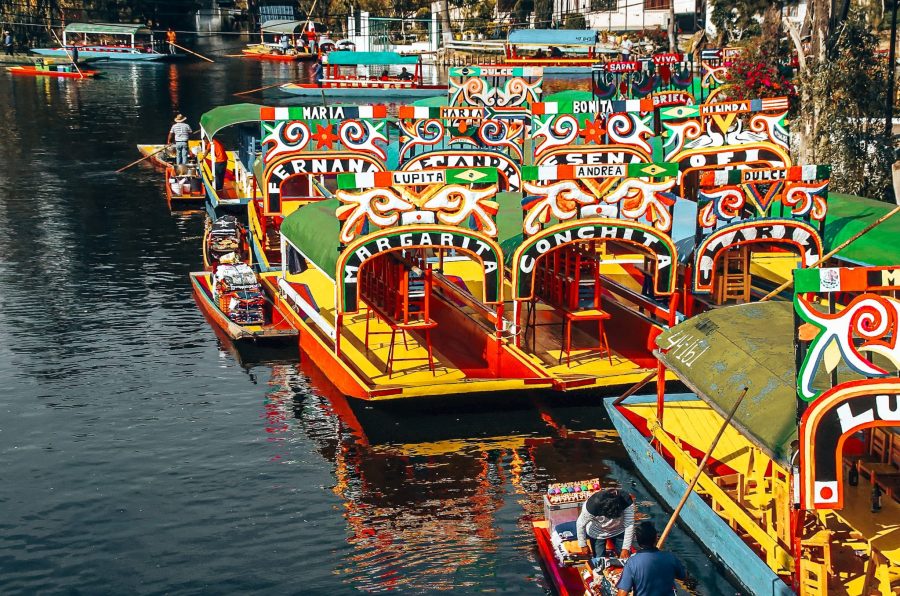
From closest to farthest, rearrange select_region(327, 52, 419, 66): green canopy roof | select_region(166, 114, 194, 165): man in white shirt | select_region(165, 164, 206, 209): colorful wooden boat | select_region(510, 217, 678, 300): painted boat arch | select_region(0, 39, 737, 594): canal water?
1. select_region(0, 39, 737, 594): canal water
2. select_region(510, 217, 678, 300): painted boat arch
3. select_region(165, 164, 206, 209): colorful wooden boat
4. select_region(166, 114, 194, 165): man in white shirt
5. select_region(327, 52, 419, 66): green canopy roof

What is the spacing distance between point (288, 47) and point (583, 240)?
101 m

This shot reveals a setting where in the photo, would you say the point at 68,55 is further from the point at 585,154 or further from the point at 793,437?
the point at 793,437

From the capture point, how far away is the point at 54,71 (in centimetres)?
9612

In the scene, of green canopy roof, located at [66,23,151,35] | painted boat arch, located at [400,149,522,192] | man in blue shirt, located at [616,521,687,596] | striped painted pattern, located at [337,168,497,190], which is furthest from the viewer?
green canopy roof, located at [66,23,151,35]

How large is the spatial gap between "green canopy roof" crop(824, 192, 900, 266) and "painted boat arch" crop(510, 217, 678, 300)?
505 cm

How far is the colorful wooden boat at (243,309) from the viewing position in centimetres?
2983

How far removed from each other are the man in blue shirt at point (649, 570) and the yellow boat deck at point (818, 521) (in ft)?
7.25

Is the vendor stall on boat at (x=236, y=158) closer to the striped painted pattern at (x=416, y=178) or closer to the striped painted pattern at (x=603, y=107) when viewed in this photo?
the striped painted pattern at (x=603, y=107)

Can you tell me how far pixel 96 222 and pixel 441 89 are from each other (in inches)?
1672

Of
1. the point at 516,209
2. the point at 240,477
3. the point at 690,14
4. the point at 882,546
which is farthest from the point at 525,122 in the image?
the point at 690,14

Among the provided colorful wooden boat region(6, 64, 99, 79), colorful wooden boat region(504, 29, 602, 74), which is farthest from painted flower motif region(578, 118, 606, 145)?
→ colorful wooden boat region(6, 64, 99, 79)

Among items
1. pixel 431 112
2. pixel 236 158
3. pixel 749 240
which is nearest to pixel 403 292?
pixel 749 240

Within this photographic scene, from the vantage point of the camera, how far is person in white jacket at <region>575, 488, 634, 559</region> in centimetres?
1725

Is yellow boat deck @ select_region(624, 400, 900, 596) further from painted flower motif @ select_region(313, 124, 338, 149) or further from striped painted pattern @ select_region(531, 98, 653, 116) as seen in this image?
striped painted pattern @ select_region(531, 98, 653, 116)
